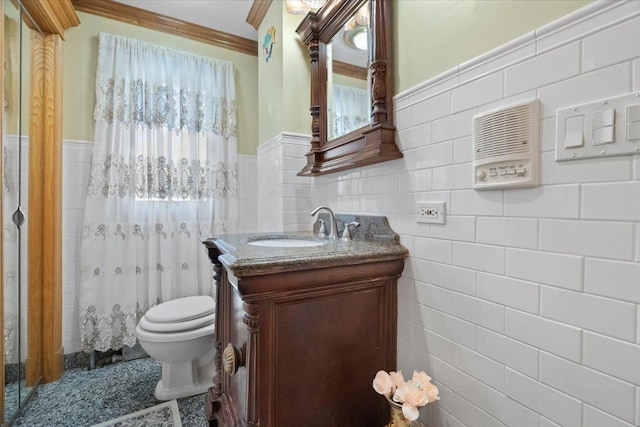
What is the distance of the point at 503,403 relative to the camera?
2.66ft

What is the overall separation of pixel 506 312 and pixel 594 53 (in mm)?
639

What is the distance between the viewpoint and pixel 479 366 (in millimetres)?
874

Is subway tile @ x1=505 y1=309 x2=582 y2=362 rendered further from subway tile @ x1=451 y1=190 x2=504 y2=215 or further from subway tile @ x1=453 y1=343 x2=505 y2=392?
subway tile @ x1=451 y1=190 x2=504 y2=215

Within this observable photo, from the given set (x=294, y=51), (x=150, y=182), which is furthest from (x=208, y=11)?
(x=150, y=182)

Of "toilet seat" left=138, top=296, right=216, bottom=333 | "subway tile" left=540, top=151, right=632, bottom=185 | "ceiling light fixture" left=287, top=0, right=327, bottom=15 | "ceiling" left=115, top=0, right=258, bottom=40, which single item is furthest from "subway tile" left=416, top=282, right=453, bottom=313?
"ceiling" left=115, top=0, right=258, bottom=40

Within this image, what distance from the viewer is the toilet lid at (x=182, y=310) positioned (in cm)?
167

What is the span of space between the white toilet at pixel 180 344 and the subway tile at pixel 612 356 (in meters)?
1.65

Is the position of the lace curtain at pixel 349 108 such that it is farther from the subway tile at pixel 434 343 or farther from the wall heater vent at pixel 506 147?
the subway tile at pixel 434 343

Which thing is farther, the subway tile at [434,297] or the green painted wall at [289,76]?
the green painted wall at [289,76]

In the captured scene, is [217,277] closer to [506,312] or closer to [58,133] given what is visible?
[506,312]

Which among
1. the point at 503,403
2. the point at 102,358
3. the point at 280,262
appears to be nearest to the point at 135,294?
the point at 102,358

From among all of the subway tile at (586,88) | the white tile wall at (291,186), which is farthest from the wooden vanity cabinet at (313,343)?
the white tile wall at (291,186)

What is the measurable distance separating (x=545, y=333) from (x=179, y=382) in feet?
6.07

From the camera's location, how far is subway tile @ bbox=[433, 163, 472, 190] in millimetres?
892
